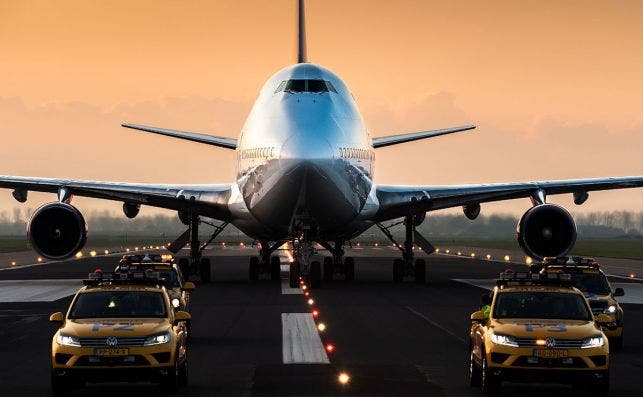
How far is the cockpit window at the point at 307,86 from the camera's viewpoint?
3850cm

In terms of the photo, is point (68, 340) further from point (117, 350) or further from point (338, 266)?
point (338, 266)

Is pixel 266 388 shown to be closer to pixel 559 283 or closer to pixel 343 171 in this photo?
pixel 559 283

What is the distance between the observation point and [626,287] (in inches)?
1775

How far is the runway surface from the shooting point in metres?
17.9

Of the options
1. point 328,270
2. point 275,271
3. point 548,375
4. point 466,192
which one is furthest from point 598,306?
point 275,271

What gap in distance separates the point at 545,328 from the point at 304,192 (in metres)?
19.3

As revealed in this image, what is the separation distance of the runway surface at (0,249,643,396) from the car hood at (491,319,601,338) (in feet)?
3.16

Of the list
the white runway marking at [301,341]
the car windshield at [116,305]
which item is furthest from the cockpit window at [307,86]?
the car windshield at [116,305]

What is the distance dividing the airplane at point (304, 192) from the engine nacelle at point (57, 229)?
1.3 inches

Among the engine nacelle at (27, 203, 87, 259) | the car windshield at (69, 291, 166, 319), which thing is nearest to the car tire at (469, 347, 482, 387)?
the car windshield at (69, 291, 166, 319)

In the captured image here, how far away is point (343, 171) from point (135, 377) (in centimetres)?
1997

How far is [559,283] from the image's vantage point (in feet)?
62.4

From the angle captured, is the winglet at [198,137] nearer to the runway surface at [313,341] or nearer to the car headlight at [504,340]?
the runway surface at [313,341]

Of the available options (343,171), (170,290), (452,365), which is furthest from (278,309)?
(452,365)
